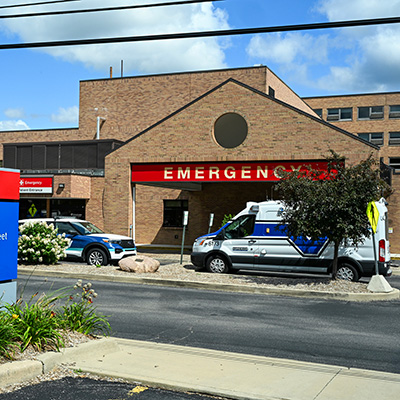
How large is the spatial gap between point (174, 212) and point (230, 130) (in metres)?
10.3

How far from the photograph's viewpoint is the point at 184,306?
12.4 meters

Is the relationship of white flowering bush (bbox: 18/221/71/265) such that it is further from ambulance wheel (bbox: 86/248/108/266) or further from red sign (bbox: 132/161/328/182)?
red sign (bbox: 132/161/328/182)

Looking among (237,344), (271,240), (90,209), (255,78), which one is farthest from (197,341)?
(255,78)

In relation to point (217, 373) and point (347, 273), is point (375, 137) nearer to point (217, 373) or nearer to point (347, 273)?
point (347, 273)

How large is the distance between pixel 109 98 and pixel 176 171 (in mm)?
20283

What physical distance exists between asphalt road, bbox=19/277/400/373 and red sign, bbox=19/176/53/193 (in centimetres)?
1892

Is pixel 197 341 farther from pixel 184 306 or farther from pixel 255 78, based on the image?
pixel 255 78

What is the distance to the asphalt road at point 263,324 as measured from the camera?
8.51 meters

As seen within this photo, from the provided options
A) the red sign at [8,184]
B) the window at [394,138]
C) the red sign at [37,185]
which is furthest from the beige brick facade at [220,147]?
the window at [394,138]

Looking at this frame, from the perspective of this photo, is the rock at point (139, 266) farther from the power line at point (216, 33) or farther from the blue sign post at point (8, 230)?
the blue sign post at point (8, 230)

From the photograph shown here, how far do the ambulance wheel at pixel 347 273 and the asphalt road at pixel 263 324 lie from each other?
2.86m

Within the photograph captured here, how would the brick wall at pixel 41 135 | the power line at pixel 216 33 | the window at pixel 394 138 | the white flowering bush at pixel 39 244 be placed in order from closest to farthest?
the power line at pixel 216 33, the white flowering bush at pixel 39 244, the brick wall at pixel 41 135, the window at pixel 394 138

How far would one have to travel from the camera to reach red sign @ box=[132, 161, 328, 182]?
80.3 ft

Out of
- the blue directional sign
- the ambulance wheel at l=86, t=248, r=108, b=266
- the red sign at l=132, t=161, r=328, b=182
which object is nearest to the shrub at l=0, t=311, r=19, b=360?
the blue directional sign
